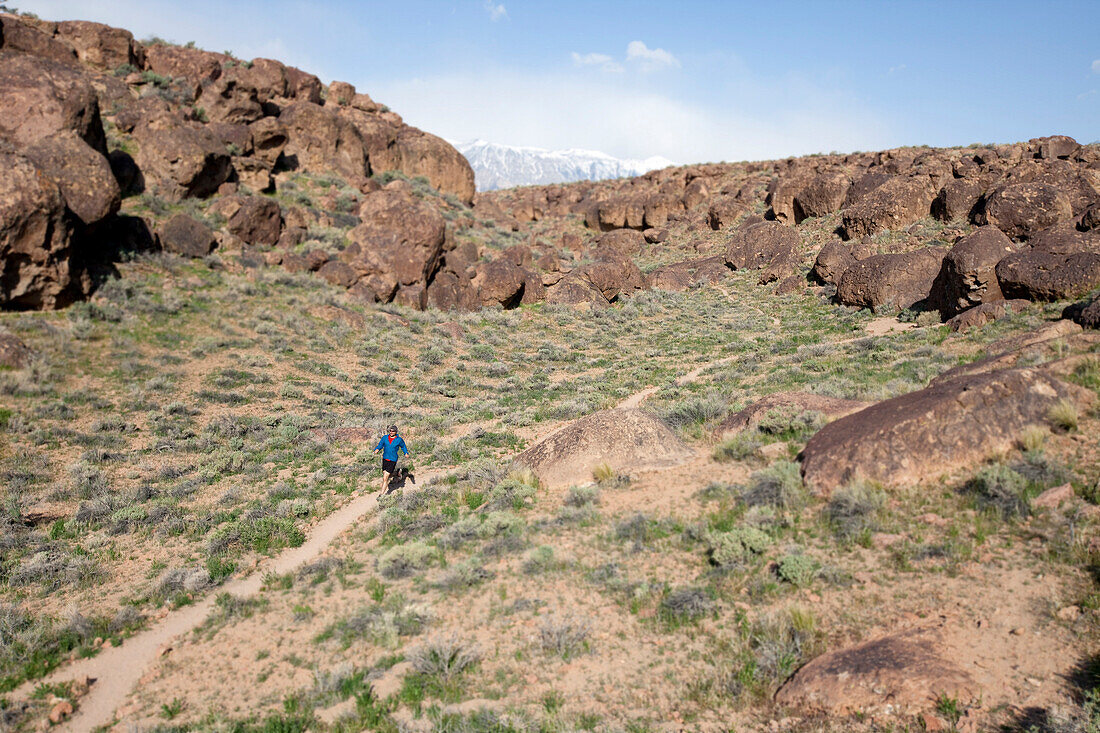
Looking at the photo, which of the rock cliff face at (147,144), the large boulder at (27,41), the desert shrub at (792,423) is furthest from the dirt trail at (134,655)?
the large boulder at (27,41)

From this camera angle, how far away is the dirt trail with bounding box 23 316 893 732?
7.37 meters

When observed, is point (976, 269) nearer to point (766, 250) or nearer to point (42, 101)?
point (766, 250)

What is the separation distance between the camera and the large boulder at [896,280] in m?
27.4

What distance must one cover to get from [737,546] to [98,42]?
48733 millimetres

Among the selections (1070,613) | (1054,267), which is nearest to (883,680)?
(1070,613)

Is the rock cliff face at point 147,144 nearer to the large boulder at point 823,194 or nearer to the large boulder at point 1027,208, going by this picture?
the large boulder at point 823,194

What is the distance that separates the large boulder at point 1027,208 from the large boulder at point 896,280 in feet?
10.0

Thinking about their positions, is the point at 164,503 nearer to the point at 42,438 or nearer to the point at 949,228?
the point at 42,438

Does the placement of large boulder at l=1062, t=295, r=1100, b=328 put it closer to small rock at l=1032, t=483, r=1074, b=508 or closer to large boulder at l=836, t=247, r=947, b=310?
small rock at l=1032, t=483, r=1074, b=508

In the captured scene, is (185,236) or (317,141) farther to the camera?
(317,141)

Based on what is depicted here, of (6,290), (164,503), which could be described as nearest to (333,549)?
(164,503)

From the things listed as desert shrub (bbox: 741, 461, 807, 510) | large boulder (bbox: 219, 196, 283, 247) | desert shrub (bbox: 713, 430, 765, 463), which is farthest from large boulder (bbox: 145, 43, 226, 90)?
desert shrub (bbox: 741, 461, 807, 510)

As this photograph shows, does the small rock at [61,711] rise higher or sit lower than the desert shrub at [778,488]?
lower

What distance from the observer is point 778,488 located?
9766 mm
